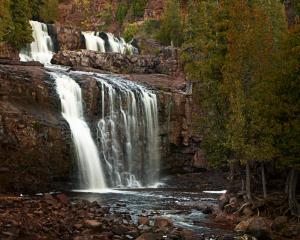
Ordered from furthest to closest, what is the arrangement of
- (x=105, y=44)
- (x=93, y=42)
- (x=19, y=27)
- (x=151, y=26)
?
(x=151, y=26), (x=105, y=44), (x=93, y=42), (x=19, y=27)

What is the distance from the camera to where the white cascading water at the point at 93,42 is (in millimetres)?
77800

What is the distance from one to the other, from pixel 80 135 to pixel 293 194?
21550 mm

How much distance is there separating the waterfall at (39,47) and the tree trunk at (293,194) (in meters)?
45.1

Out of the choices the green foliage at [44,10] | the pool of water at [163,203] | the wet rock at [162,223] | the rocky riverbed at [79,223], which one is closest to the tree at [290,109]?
the pool of water at [163,203]

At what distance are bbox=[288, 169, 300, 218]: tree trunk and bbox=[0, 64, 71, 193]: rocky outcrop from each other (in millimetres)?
19884

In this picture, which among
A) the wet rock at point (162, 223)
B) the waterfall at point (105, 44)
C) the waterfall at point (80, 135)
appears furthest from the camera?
the waterfall at point (105, 44)

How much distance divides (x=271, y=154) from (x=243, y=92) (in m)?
4.53

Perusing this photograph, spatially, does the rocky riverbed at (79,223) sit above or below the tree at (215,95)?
below

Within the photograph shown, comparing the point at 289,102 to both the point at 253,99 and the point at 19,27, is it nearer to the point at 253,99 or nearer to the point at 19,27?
the point at 253,99

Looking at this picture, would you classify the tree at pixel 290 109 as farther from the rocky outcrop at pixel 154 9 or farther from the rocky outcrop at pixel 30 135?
the rocky outcrop at pixel 154 9

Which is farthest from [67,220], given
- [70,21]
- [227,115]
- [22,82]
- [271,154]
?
A: [70,21]

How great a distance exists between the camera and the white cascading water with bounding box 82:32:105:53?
255ft

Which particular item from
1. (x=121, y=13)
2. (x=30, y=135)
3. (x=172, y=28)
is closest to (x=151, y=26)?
(x=172, y=28)

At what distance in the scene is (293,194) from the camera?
2752cm
